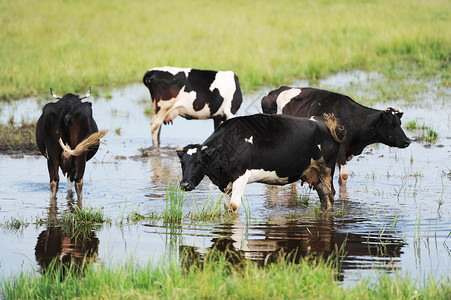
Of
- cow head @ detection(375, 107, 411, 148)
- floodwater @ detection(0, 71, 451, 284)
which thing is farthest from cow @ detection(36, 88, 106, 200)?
cow head @ detection(375, 107, 411, 148)

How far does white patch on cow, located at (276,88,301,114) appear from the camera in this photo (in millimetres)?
11805

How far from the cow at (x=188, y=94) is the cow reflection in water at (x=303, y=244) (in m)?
6.01

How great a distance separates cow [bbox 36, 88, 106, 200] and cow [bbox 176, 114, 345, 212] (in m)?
1.55

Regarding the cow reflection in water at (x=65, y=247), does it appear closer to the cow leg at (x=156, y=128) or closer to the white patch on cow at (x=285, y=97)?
the white patch on cow at (x=285, y=97)

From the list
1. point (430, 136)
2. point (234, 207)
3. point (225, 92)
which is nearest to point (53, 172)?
point (234, 207)

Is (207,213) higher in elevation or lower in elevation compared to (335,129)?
lower

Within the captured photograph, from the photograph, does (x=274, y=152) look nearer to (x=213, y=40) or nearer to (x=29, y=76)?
(x=29, y=76)

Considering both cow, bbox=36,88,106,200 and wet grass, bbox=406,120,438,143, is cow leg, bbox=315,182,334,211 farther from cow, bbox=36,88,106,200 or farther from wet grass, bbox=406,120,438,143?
wet grass, bbox=406,120,438,143

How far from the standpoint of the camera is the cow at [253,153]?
28.2ft

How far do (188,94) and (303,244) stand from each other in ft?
23.2

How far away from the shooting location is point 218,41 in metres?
25.4

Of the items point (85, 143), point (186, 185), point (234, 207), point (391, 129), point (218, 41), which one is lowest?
point (234, 207)

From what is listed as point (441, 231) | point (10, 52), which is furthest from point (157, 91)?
point (10, 52)

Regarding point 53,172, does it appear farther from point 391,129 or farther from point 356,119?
point 391,129
